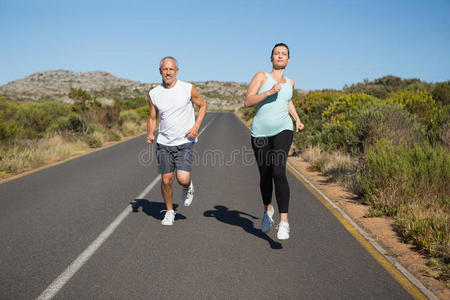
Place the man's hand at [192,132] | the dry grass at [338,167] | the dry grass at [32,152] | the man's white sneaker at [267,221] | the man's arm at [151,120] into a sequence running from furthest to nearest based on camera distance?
the dry grass at [32,152] < the dry grass at [338,167] < the man's arm at [151,120] < the man's hand at [192,132] < the man's white sneaker at [267,221]

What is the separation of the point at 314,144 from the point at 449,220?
931 cm

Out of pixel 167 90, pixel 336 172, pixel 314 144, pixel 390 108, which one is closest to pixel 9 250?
pixel 167 90

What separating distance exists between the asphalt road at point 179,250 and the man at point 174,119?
943mm

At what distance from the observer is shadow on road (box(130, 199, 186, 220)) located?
19.8ft

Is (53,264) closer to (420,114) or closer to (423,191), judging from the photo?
(423,191)

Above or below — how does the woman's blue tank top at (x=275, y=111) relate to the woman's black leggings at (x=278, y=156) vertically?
above

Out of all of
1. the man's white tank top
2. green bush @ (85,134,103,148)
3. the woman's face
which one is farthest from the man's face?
green bush @ (85,134,103,148)

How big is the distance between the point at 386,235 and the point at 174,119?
3.26 meters

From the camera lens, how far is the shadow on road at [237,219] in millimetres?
4992

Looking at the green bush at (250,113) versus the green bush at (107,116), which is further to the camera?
the green bush at (250,113)

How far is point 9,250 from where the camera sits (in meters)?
4.50

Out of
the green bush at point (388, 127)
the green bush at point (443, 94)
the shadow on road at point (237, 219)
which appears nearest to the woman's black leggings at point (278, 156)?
the shadow on road at point (237, 219)

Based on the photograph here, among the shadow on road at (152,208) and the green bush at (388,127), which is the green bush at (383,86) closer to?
the green bush at (388,127)

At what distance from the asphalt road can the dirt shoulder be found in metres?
0.33
